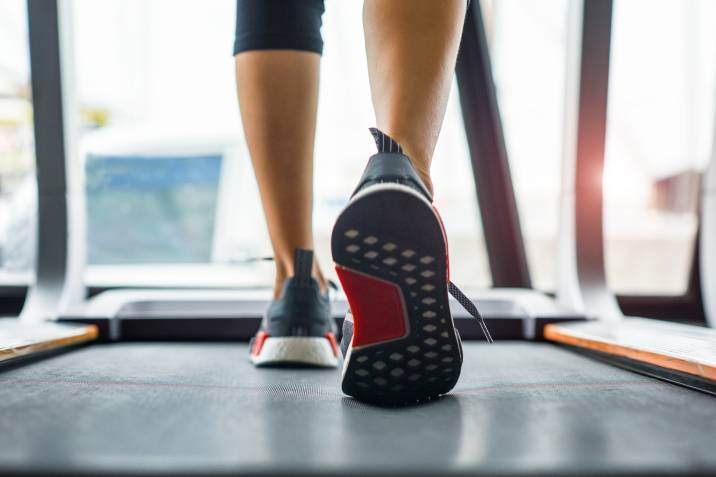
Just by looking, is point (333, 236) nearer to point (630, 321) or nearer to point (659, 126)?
point (630, 321)

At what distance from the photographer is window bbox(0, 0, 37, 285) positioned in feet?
6.37

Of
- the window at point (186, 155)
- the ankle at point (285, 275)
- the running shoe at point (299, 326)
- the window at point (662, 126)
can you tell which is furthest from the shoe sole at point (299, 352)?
the window at point (662, 126)

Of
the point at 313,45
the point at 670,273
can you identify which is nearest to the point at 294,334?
the point at 313,45

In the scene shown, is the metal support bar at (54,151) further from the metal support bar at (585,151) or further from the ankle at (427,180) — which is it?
the metal support bar at (585,151)

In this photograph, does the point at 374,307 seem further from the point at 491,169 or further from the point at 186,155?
the point at 186,155

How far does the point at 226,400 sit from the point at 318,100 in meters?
0.59

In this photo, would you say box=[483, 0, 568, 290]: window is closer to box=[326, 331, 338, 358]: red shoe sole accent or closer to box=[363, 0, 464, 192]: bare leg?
box=[326, 331, 338, 358]: red shoe sole accent

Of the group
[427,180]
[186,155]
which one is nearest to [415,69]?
[427,180]

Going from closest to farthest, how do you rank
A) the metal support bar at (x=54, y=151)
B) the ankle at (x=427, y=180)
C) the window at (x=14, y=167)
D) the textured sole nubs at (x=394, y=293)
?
the textured sole nubs at (x=394, y=293), the ankle at (x=427, y=180), the metal support bar at (x=54, y=151), the window at (x=14, y=167)

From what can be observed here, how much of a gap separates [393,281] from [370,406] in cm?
18

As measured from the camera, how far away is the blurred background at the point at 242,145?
81.3 inches

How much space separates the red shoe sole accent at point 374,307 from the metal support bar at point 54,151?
1.25 meters

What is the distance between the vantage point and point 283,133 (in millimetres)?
999

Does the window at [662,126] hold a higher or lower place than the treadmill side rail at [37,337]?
higher
